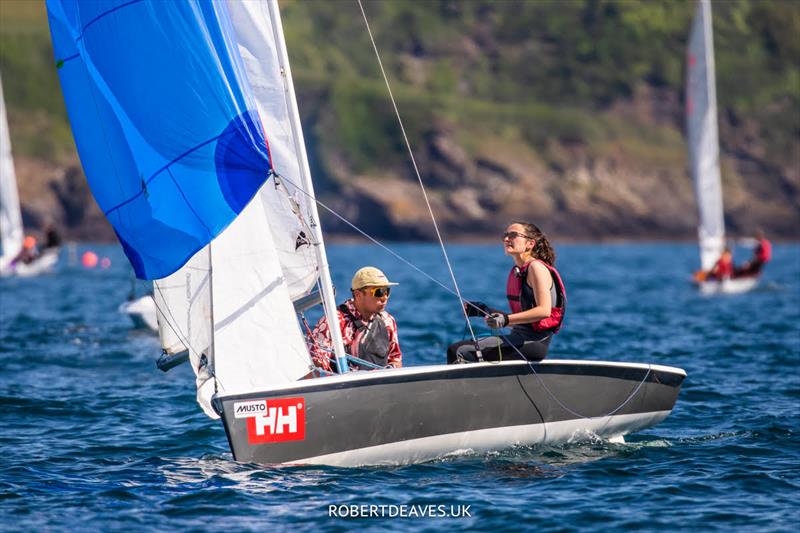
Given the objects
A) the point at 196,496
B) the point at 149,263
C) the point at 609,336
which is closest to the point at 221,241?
the point at 149,263

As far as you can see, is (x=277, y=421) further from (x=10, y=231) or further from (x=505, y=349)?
(x=10, y=231)

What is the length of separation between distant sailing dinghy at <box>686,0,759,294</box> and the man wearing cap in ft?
84.6

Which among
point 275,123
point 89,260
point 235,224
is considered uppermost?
point 275,123

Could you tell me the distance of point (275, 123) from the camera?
31.9 ft

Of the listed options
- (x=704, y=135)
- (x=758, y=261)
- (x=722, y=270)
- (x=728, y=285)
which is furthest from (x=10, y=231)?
(x=758, y=261)

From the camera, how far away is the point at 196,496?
28.9 ft

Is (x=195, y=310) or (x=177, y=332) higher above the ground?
(x=195, y=310)

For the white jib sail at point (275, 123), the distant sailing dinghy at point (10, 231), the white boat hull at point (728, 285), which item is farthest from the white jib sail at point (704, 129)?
the white jib sail at point (275, 123)

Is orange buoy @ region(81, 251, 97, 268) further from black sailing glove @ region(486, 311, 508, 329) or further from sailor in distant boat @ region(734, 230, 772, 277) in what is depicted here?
black sailing glove @ region(486, 311, 508, 329)

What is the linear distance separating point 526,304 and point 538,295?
0.96ft

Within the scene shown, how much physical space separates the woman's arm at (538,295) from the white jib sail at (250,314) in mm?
1733

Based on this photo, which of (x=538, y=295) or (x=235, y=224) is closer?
(x=235, y=224)

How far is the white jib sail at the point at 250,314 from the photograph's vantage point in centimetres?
943

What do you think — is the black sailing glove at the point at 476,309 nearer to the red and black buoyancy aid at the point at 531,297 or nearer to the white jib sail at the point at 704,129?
the red and black buoyancy aid at the point at 531,297
